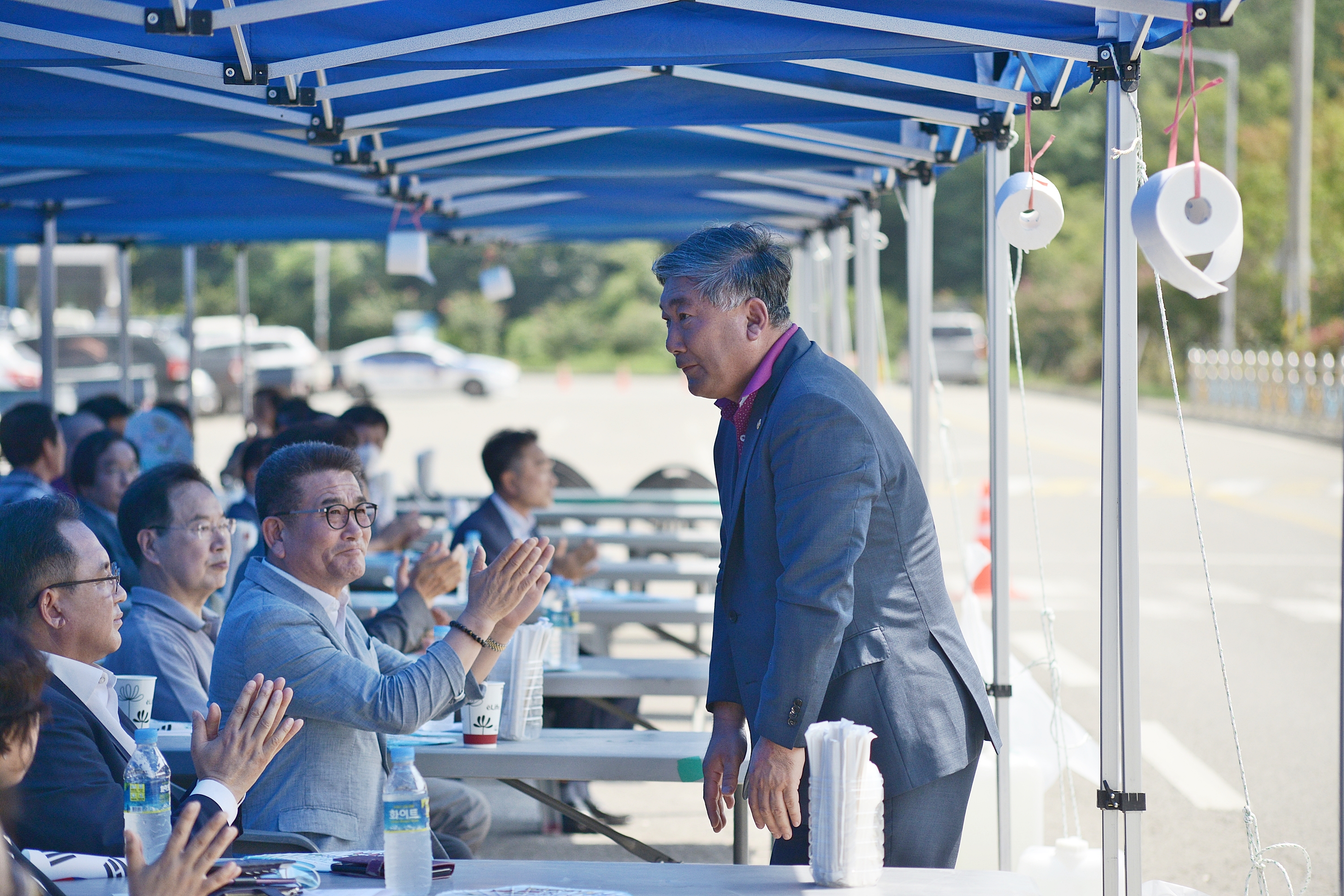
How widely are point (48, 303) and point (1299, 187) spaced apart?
72.8ft

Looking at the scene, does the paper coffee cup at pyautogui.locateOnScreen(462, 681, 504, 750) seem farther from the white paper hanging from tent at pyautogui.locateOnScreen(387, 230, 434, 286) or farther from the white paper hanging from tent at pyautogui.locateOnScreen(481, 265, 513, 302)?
the white paper hanging from tent at pyautogui.locateOnScreen(481, 265, 513, 302)

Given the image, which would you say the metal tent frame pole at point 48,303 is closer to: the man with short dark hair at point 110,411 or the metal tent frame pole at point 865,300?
the man with short dark hair at point 110,411

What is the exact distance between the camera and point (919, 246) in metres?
5.58

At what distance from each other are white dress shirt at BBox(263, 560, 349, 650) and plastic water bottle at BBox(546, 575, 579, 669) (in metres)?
1.14

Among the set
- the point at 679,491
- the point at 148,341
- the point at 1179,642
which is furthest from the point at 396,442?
the point at 1179,642

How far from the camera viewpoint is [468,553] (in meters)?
5.38

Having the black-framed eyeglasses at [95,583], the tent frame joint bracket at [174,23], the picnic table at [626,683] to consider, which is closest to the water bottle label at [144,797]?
the black-framed eyeglasses at [95,583]

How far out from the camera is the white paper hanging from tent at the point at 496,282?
10141mm

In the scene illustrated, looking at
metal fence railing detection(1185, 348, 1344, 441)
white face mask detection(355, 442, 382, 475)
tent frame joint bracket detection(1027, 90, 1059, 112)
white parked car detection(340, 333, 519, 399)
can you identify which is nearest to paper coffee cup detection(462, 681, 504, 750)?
tent frame joint bracket detection(1027, 90, 1059, 112)

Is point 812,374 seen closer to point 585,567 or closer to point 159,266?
point 585,567

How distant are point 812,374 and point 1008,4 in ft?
3.78

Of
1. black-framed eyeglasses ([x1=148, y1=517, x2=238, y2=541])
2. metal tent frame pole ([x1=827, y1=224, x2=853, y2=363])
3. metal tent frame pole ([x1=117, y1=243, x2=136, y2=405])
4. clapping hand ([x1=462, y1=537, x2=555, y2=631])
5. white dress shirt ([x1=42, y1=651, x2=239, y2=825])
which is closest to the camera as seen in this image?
white dress shirt ([x1=42, y1=651, x2=239, y2=825])

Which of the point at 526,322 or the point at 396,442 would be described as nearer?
the point at 396,442

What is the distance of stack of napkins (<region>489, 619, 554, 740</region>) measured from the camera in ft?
11.8
